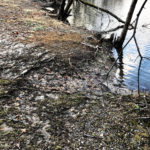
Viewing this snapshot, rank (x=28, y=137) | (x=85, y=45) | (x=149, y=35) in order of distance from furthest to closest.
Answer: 1. (x=149, y=35)
2. (x=85, y=45)
3. (x=28, y=137)

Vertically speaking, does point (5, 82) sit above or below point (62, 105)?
above

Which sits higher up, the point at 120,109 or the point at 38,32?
Result: the point at 38,32

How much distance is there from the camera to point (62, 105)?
4.84 meters

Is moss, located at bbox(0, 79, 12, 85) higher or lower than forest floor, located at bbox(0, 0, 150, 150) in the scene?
higher

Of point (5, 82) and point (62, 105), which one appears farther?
point (5, 82)

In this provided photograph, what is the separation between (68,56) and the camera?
25.8 ft

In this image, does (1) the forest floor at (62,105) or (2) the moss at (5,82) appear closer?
(1) the forest floor at (62,105)

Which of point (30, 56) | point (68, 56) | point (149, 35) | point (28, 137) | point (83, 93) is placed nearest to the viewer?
point (28, 137)

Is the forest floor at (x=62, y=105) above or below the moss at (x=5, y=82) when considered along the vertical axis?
below

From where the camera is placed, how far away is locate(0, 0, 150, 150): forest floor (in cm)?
380

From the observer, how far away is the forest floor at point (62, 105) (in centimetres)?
380

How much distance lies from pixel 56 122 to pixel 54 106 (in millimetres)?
608

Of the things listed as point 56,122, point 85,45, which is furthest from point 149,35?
point 56,122

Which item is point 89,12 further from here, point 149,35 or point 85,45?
point 85,45
